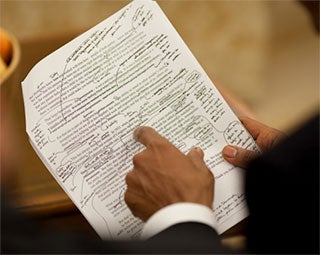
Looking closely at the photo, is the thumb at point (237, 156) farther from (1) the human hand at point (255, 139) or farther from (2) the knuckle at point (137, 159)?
(2) the knuckle at point (137, 159)

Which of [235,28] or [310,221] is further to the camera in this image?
[235,28]

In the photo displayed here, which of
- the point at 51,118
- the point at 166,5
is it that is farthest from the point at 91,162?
the point at 166,5

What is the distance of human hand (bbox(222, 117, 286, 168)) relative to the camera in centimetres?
77

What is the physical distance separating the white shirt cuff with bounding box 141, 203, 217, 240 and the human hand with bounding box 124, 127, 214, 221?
0.03 metres

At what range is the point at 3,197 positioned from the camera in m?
0.51

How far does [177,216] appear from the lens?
63cm

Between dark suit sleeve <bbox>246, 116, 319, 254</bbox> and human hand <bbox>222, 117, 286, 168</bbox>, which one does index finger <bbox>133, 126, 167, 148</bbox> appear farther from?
dark suit sleeve <bbox>246, 116, 319, 254</bbox>

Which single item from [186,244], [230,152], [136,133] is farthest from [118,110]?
[186,244]

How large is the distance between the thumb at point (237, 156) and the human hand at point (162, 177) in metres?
0.03

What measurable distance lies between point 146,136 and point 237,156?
4.5 inches

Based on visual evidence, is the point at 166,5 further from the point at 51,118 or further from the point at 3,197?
the point at 3,197

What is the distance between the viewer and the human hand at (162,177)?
0.69 meters

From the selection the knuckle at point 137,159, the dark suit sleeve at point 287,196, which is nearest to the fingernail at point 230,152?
the knuckle at point 137,159

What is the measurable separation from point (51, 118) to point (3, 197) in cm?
25
